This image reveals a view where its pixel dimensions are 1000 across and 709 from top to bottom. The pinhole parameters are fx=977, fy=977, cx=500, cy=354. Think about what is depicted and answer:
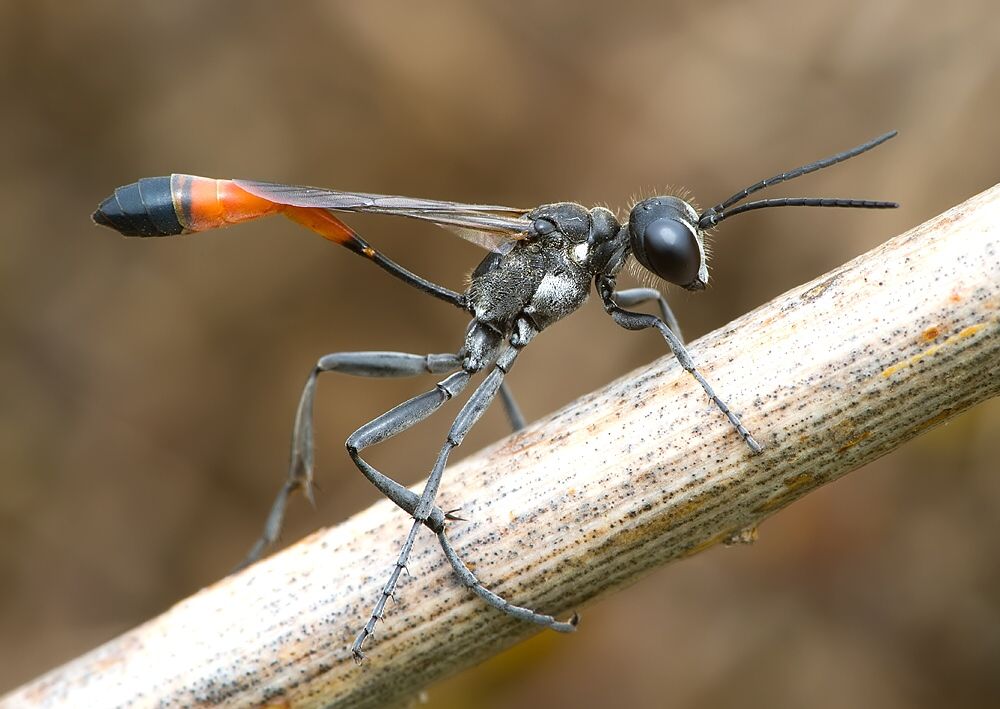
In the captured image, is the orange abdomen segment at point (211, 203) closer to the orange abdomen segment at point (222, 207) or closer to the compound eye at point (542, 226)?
the orange abdomen segment at point (222, 207)

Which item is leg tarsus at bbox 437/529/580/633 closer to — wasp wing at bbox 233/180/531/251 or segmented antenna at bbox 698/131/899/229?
wasp wing at bbox 233/180/531/251

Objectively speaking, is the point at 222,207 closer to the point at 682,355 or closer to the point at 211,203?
the point at 211,203

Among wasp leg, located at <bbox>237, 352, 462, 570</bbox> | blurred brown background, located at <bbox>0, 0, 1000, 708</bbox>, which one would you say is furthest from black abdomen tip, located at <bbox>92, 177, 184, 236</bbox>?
blurred brown background, located at <bbox>0, 0, 1000, 708</bbox>

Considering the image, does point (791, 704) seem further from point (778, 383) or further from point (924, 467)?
point (778, 383)

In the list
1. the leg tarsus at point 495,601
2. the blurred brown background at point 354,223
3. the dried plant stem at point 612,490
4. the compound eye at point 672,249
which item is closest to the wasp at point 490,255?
the compound eye at point 672,249

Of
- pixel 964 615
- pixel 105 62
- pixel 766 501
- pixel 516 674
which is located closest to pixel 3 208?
pixel 105 62
